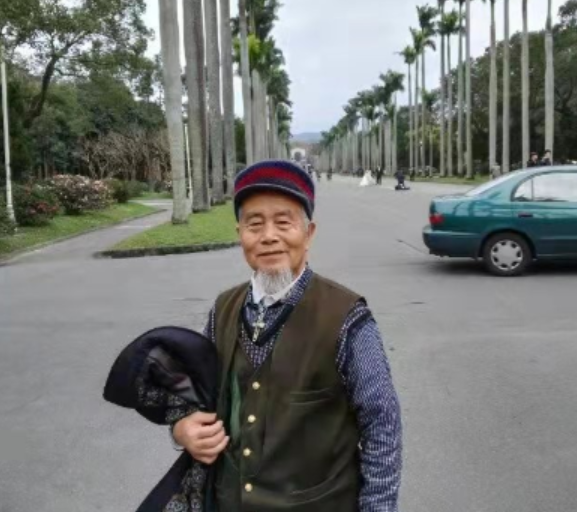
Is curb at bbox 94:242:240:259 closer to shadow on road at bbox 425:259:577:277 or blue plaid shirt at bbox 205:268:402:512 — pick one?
shadow on road at bbox 425:259:577:277

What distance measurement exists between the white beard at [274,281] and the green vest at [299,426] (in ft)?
0.31

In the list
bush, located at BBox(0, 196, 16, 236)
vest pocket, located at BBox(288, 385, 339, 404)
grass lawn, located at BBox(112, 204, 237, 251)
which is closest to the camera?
vest pocket, located at BBox(288, 385, 339, 404)

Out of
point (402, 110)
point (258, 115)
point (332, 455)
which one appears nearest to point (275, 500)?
point (332, 455)

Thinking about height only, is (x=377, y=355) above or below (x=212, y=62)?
below

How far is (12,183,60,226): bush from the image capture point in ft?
77.7

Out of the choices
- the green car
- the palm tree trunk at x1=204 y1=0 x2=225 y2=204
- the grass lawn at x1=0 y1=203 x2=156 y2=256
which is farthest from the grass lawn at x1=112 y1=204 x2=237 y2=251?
the palm tree trunk at x1=204 y1=0 x2=225 y2=204

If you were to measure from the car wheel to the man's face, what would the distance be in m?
9.67

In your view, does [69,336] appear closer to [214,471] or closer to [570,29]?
[214,471]

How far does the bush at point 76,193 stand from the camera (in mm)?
29188

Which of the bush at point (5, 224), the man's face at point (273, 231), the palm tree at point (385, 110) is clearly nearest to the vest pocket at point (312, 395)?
the man's face at point (273, 231)

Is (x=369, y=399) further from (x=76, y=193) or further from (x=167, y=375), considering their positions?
(x=76, y=193)

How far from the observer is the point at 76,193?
96.7ft

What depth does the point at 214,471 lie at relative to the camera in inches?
79.8

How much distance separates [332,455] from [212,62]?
32373 mm
